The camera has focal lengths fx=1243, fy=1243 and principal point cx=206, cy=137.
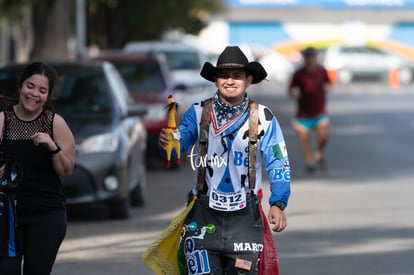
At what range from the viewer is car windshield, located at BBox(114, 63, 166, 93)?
1952 centimetres

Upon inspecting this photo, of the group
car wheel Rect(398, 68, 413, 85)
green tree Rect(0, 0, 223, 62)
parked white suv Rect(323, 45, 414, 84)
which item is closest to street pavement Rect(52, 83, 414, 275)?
green tree Rect(0, 0, 223, 62)

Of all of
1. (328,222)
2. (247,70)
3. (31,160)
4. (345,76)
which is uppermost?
(247,70)

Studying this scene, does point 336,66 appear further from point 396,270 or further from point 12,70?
point 396,270

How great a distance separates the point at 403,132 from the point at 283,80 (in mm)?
32360

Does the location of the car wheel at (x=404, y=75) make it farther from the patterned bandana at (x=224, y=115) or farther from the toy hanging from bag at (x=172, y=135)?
the toy hanging from bag at (x=172, y=135)

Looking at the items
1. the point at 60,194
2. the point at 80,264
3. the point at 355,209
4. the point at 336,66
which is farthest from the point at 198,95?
the point at 336,66

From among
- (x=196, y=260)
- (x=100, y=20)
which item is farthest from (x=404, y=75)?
(x=196, y=260)

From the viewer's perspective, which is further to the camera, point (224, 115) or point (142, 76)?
point (142, 76)

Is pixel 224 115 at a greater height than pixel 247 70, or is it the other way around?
pixel 247 70

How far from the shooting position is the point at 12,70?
44.9 ft

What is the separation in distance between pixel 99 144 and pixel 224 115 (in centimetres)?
641

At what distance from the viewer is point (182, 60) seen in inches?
1027

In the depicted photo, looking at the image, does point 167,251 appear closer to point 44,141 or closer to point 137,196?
point 44,141

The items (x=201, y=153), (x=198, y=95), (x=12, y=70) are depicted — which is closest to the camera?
(x=201, y=153)
